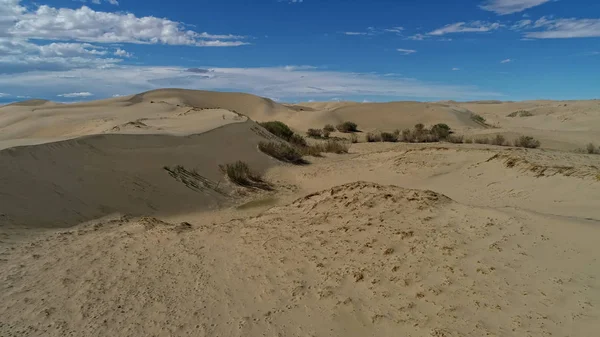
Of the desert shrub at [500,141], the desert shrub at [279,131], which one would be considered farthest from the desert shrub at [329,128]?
the desert shrub at [500,141]

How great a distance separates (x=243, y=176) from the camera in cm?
1299

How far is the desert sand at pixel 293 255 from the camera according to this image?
420 cm

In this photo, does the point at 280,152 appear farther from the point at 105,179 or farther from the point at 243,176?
the point at 105,179

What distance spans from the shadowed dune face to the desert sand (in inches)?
1.8

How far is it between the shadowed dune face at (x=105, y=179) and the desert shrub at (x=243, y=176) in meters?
0.33

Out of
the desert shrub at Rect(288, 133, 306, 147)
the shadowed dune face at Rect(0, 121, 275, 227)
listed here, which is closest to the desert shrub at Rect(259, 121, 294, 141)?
the desert shrub at Rect(288, 133, 306, 147)

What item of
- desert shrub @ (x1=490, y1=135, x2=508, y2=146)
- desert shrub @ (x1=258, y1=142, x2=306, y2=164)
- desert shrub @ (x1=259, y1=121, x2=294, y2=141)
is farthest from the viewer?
desert shrub @ (x1=259, y1=121, x2=294, y2=141)

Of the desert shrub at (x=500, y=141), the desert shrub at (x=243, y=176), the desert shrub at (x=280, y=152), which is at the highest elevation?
the desert shrub at (x=500, y=141)

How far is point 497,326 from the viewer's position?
3.79m

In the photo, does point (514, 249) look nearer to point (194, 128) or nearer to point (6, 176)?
point (6, 176)

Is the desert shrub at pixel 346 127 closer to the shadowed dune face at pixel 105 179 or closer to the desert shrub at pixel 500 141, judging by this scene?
the desert shrub at pixel 500 141

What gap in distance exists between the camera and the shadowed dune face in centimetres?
828

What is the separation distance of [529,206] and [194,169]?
8391 millimetres

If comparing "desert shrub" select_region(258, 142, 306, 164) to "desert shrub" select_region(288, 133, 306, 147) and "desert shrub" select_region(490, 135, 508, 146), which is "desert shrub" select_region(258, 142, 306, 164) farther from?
"desert shrub" select_region(490, 135, 508, 146)
